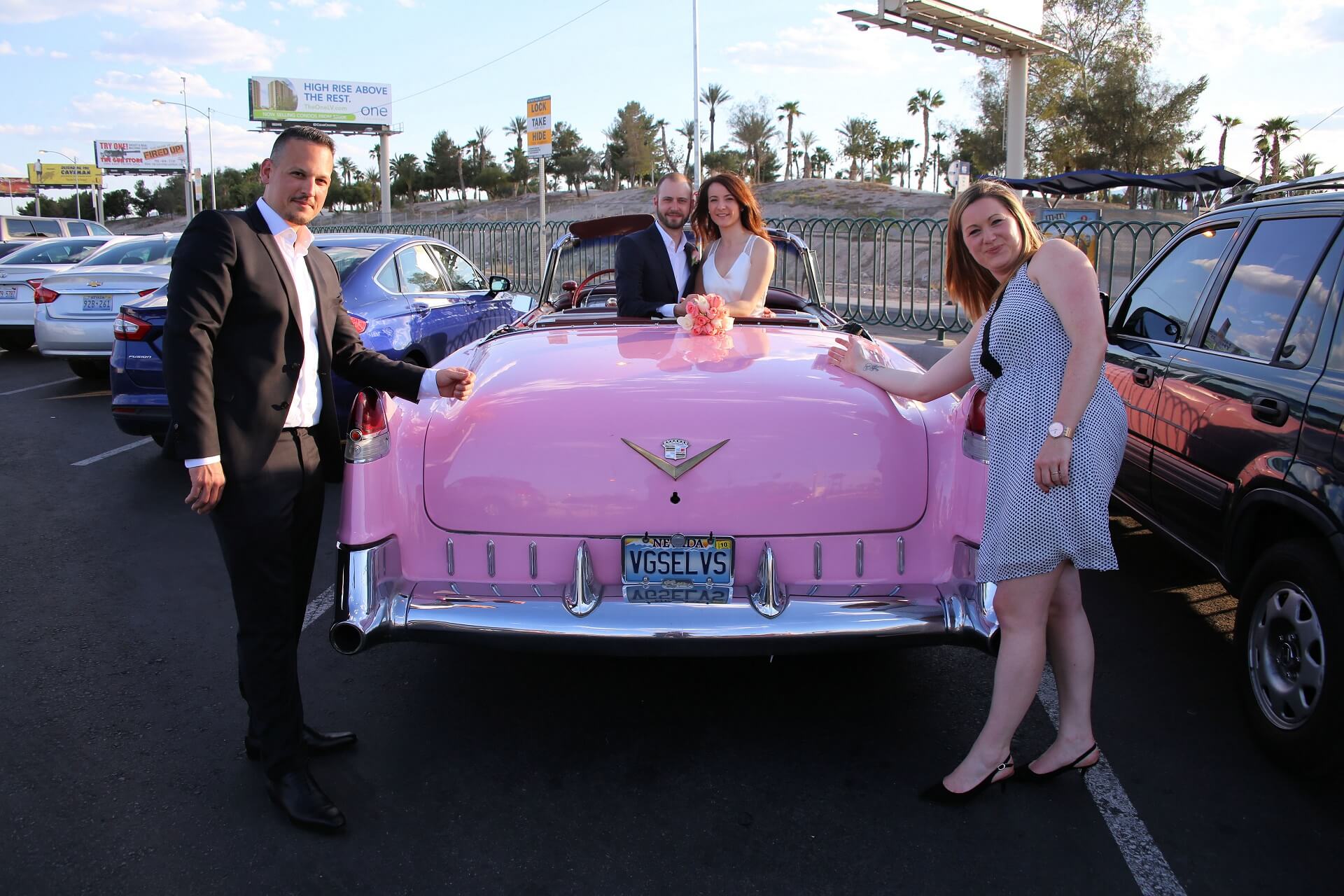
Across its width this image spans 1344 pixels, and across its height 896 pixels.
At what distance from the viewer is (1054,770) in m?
2.93

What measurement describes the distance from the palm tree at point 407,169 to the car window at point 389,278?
3319 inches

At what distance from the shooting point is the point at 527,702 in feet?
11.6

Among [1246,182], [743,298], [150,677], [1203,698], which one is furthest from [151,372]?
[1246,182]

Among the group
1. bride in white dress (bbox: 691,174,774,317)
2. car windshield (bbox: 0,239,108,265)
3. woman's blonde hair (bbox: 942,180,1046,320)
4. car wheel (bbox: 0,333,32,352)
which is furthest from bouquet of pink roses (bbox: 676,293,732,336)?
car wheel (bbox: 0,333,32,352)

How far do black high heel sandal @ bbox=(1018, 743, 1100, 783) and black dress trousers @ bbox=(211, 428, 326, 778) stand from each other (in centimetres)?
216

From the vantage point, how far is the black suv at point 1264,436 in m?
2.84

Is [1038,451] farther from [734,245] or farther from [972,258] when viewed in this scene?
[734,245]

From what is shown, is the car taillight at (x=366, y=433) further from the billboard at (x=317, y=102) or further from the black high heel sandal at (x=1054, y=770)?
the billboard at (x=317, y=102)

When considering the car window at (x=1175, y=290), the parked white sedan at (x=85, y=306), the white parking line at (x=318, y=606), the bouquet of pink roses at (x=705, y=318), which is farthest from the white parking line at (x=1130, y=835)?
the parked white sedan at (x=85, y=306)

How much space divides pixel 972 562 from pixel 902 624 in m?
0.32

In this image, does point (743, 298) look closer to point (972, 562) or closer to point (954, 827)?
point (972, 562)

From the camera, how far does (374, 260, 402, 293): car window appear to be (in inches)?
275

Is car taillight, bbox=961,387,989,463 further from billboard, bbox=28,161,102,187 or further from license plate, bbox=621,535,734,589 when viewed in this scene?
billboard, bbox=28,161,102,187

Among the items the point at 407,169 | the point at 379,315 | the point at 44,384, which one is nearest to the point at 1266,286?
the point at 379,315
